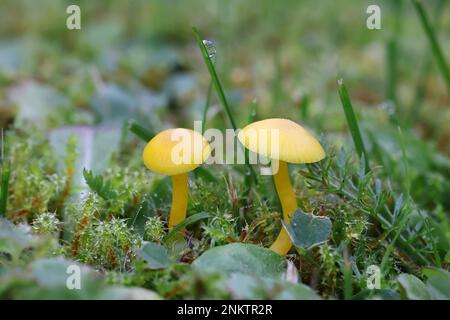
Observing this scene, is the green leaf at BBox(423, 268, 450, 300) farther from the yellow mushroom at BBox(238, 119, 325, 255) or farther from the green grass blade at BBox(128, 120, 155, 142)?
the green grass blade at BBox(128, 120, 155, 142)

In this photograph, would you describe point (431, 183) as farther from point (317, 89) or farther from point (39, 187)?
point (39, 187)

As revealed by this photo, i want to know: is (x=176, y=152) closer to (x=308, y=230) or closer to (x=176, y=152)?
(x=176, y=152)

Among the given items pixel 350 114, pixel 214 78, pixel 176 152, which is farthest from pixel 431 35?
pixel 176 152

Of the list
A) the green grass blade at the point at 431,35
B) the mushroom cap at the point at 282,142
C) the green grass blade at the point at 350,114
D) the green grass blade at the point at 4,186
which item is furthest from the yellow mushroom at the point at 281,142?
the green grass blade at the point at 431,35

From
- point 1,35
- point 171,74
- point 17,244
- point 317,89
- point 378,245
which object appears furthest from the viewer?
point 1,35

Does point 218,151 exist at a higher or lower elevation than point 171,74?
lower

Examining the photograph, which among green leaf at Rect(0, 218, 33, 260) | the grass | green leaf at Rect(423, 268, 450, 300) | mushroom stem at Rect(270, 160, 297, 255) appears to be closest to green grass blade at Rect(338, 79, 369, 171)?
the grass
